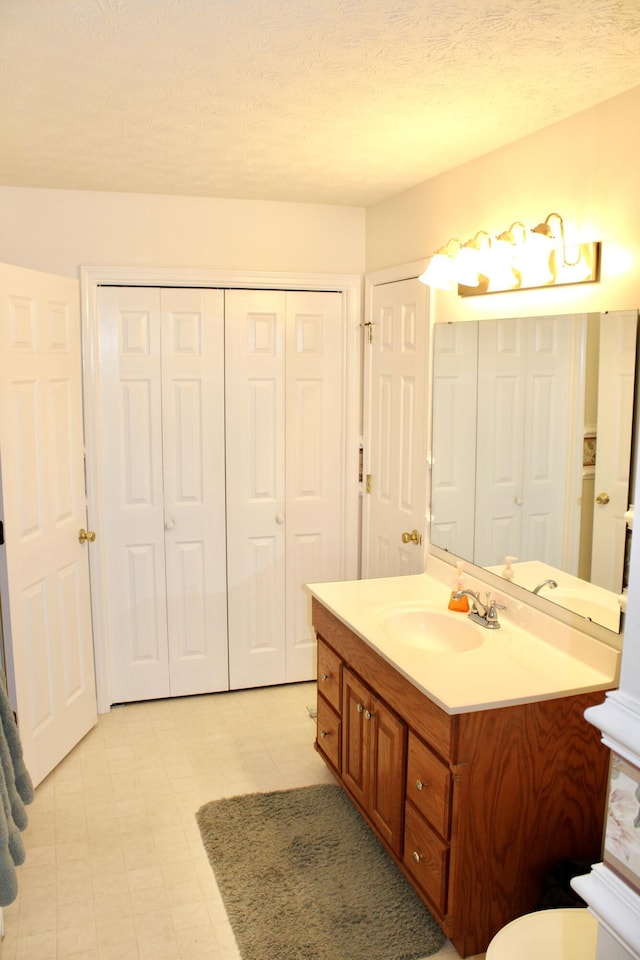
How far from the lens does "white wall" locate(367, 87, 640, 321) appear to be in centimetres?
214

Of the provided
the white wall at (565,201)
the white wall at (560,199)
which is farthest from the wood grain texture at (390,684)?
the white wall at (560,199)

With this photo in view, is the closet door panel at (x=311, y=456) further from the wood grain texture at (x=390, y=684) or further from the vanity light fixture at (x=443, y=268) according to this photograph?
the vanity light fixture at (x=443, y=268)

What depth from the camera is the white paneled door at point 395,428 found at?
3.33 meters

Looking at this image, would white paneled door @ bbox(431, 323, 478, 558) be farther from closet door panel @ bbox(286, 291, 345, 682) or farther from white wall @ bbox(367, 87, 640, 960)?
closet door panel @ bbox(286, 291, 345, 682)

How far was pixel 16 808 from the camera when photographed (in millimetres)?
2201

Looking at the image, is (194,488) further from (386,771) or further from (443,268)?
(386,771)

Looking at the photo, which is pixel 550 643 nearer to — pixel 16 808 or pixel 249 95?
pixel 16 808

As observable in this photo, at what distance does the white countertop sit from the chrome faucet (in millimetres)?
23

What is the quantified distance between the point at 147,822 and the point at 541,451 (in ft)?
6.25

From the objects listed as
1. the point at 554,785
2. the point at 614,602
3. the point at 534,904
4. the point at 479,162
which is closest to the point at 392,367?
the point at 479,162

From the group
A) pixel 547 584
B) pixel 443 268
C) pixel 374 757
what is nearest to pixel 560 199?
pixel 443 268

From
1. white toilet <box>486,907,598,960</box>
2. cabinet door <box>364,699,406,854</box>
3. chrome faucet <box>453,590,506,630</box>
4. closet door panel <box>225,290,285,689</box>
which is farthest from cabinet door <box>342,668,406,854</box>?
closet door panel <box>225,290,285,689</box>

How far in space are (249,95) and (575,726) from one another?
6.40 ft

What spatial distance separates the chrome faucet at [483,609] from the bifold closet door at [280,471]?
1.31 m
